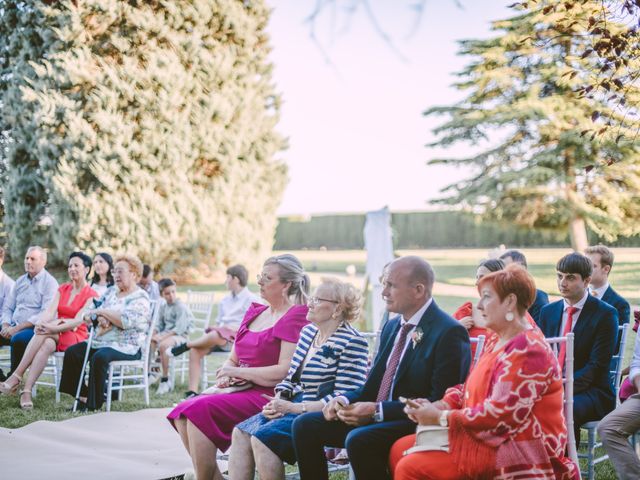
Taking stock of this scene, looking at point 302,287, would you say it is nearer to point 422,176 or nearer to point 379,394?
point 379,394

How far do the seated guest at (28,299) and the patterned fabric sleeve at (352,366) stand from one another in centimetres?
469

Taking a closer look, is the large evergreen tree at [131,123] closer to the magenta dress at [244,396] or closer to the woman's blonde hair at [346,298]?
the magenta dress at [244,396]

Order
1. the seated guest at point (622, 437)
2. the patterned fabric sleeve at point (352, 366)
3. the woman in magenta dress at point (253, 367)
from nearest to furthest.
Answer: the seated guest at point (622, 437)
the patterned fabric sleeve at point (352, 366)
the woman in magenta dress at point (253, 367)

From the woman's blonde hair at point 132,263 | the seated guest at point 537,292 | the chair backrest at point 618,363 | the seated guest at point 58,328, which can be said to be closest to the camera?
the chair backrest at point 618,363

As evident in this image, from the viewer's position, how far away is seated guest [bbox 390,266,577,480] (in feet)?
8.79

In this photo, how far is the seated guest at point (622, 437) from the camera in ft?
11.6

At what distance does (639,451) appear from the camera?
4316mm

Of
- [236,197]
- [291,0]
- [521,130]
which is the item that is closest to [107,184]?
[236,197]

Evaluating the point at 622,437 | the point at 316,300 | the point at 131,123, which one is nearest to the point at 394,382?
the point at 316,300

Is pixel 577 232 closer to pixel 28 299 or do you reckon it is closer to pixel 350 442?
pixel 28 299

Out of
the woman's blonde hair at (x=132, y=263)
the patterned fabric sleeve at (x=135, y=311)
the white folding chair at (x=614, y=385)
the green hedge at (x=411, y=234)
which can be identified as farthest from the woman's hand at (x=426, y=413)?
the green hedge at (x=411, y=234)

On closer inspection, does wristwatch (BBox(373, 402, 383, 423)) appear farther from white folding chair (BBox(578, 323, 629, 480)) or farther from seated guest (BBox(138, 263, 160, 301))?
seated guest (BBox(138, 263, 160, 301))

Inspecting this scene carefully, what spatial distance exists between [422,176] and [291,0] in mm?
22077

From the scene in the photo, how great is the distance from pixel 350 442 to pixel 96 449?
2809 mm
